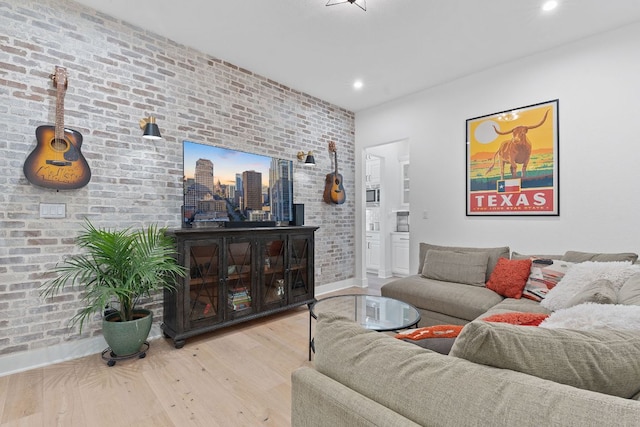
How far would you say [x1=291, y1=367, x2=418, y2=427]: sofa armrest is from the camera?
736mm

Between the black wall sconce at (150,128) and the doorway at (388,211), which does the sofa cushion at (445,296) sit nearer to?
the doorway at (388,211)

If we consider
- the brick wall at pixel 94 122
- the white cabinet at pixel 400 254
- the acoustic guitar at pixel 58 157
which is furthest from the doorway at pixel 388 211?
the acoustic guitar at pixel 58 157

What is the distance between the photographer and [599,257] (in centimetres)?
266

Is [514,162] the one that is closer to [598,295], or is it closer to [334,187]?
[598,295]

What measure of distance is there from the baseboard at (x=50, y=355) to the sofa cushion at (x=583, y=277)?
3.70 meters

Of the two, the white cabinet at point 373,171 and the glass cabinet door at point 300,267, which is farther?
the white cabinet at point 373,171

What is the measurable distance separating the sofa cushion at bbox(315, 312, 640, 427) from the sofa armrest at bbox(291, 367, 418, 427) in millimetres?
31

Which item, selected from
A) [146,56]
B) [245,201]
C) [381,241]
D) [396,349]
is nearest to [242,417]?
[396,349]

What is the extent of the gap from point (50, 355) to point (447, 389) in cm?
307

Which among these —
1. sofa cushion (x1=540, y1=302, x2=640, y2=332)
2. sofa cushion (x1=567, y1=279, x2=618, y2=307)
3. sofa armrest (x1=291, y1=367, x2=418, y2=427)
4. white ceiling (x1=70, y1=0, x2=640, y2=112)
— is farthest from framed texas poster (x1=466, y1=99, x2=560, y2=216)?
sofa armrest (x1=291, y1=367, x2=418, y2=427)

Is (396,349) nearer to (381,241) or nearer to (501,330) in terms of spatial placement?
(501,330)

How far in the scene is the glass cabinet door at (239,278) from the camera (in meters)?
3.09

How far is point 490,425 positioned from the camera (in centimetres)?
60

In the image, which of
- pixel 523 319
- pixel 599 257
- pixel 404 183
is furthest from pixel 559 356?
pixel 404 183
